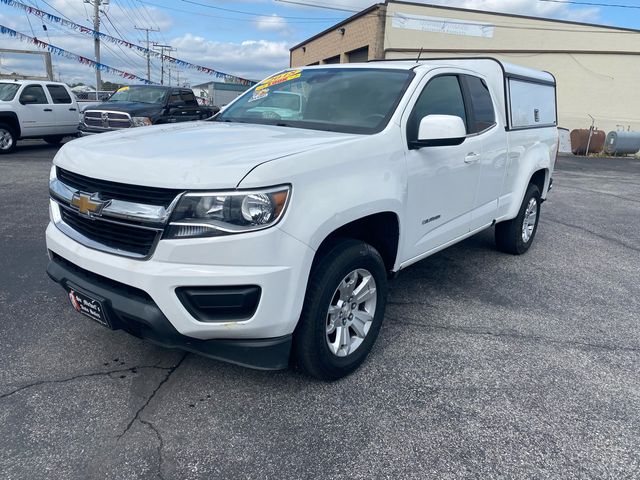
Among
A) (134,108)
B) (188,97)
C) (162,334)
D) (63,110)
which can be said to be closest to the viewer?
(162,334)

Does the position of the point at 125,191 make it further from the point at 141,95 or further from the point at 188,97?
the point at 188,97

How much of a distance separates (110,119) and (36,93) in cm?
336

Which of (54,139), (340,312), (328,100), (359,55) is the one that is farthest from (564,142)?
(340,312)

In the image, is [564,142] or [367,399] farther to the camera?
[564,142]

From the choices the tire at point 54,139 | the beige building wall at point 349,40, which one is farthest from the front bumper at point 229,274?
the beige building wall at point 349,40

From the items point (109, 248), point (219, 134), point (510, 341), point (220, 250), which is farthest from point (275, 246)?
point (510, 341)

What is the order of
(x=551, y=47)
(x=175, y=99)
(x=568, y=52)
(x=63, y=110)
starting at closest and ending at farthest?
1. (x=175, y=99)
2. (x=63, y=110)
3. (x=568, y=52)
4. (x=551, y=47)

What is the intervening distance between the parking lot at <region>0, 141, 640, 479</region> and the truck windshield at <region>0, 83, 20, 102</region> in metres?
10.5

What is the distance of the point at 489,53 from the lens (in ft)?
77.5

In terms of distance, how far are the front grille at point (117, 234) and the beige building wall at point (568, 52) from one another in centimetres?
2255

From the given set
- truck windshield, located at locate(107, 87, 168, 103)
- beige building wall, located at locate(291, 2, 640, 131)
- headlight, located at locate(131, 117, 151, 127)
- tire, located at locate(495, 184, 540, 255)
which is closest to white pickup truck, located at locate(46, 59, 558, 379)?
tire, located at locate(495, 184, 540, 255)

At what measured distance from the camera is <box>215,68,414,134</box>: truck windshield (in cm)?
337

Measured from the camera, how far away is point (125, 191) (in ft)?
8.00

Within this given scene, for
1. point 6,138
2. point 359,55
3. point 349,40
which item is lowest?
point 6,138
